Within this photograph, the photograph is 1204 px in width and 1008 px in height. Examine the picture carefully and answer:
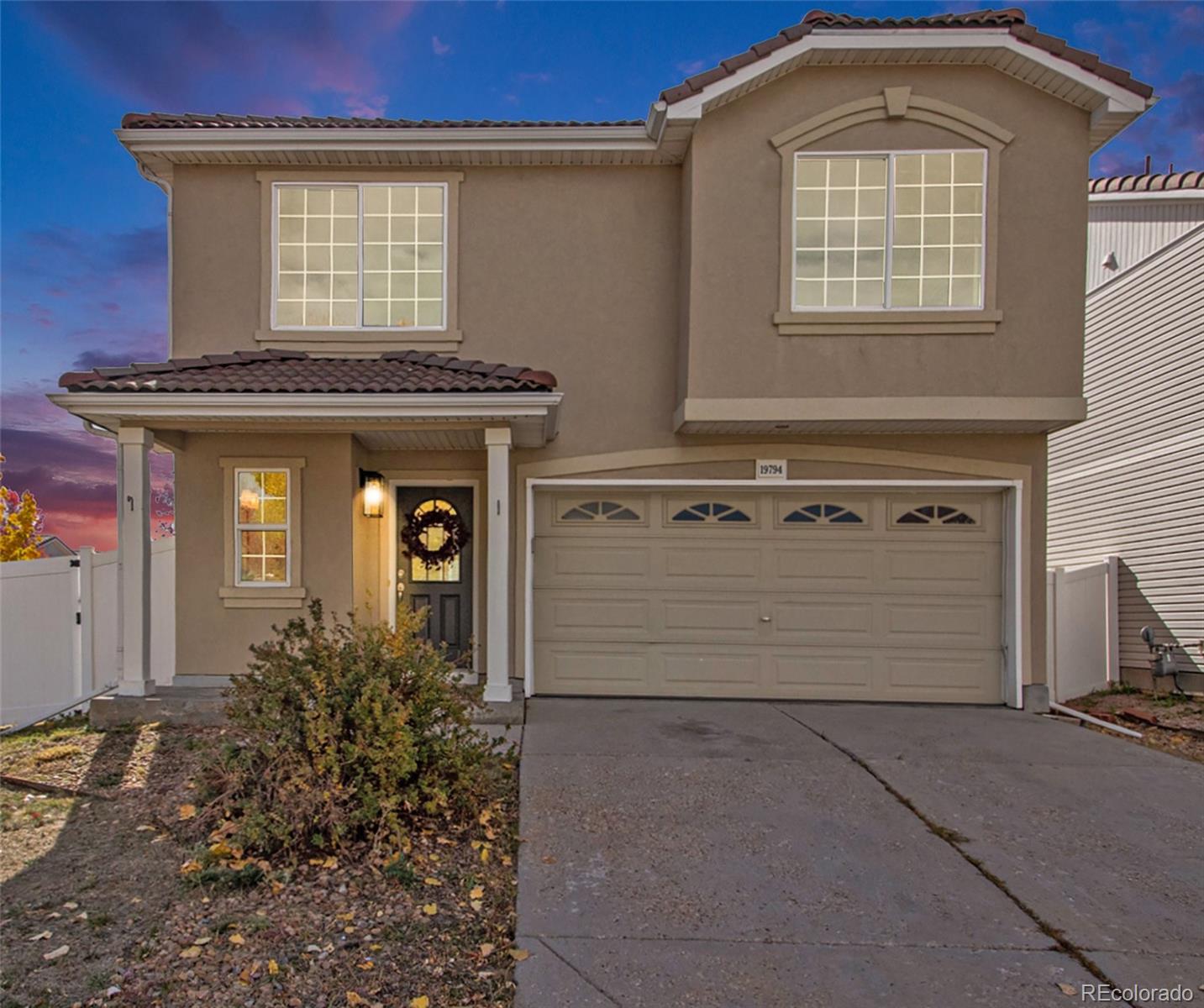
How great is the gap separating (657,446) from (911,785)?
14.0 feet

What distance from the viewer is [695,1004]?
3273 mm

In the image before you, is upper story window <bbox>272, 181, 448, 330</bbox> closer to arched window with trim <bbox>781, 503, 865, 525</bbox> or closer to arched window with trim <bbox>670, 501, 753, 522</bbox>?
arched window with trim <bbox>670, 501, 753, 522</bbox>

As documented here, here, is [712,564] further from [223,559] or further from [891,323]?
[223,559]

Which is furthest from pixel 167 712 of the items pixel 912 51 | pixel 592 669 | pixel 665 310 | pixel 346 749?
pixel 912 51

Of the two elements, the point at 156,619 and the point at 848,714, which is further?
the point at 156,619

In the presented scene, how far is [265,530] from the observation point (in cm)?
832

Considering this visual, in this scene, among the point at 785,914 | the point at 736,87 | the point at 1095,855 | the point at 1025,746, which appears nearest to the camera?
the point at 785,914

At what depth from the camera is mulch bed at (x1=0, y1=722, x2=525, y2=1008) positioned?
10.9ft

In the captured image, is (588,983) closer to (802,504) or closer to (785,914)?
(785,914)

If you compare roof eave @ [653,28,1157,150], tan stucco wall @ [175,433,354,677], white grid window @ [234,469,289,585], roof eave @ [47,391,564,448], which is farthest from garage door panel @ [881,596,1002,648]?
white grid window @ [234,469,289,585]

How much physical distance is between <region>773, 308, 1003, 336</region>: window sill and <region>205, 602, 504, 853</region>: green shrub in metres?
4.95

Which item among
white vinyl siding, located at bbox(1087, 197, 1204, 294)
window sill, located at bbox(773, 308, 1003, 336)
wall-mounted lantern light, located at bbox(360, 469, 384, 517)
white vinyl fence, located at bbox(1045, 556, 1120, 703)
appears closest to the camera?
window sill, located at bbox(773, 308, 1003, 336)

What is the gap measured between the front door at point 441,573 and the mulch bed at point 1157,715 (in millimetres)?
6894

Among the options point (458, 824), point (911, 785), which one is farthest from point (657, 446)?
point (458, 824)
